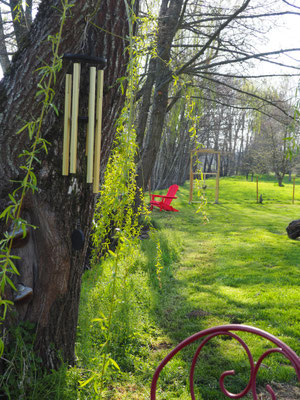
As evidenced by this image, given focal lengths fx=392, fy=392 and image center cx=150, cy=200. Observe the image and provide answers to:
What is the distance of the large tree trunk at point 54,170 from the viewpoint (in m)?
2.09

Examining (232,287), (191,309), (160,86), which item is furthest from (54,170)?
(160,86)

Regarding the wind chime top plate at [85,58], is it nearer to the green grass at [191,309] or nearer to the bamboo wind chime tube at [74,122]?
the bamboo wind chime tube at [74,122]

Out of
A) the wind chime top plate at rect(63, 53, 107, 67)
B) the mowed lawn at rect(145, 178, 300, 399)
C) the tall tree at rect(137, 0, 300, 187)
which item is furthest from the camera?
the tall tree at rect(137, 0, 300, 187)

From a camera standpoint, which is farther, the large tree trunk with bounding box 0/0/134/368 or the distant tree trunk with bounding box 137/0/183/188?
the distant tree trunk with bounding box 137/0/183/188

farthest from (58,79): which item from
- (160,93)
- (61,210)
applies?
(160,93)

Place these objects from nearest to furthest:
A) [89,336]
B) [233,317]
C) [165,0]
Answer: [89,336]
[233,317]
[165,0]

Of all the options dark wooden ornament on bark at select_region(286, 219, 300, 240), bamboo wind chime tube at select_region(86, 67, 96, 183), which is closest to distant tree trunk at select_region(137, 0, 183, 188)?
dark wooden ornament on bark at select_region(286, 219, 300, 240)

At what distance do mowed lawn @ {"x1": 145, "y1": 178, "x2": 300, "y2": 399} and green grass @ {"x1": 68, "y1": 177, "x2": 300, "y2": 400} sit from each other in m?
0.01

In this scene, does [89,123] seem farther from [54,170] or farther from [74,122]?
[54,170]

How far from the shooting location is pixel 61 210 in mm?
2324

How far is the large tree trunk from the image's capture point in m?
2.09

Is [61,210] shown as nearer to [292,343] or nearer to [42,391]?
[42,391]

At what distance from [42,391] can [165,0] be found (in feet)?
27.2

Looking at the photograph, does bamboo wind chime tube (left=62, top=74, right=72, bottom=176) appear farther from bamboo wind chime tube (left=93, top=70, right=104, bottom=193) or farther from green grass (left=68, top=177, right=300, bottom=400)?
green grass (left=68, top=177, right=300, bottom=400)
